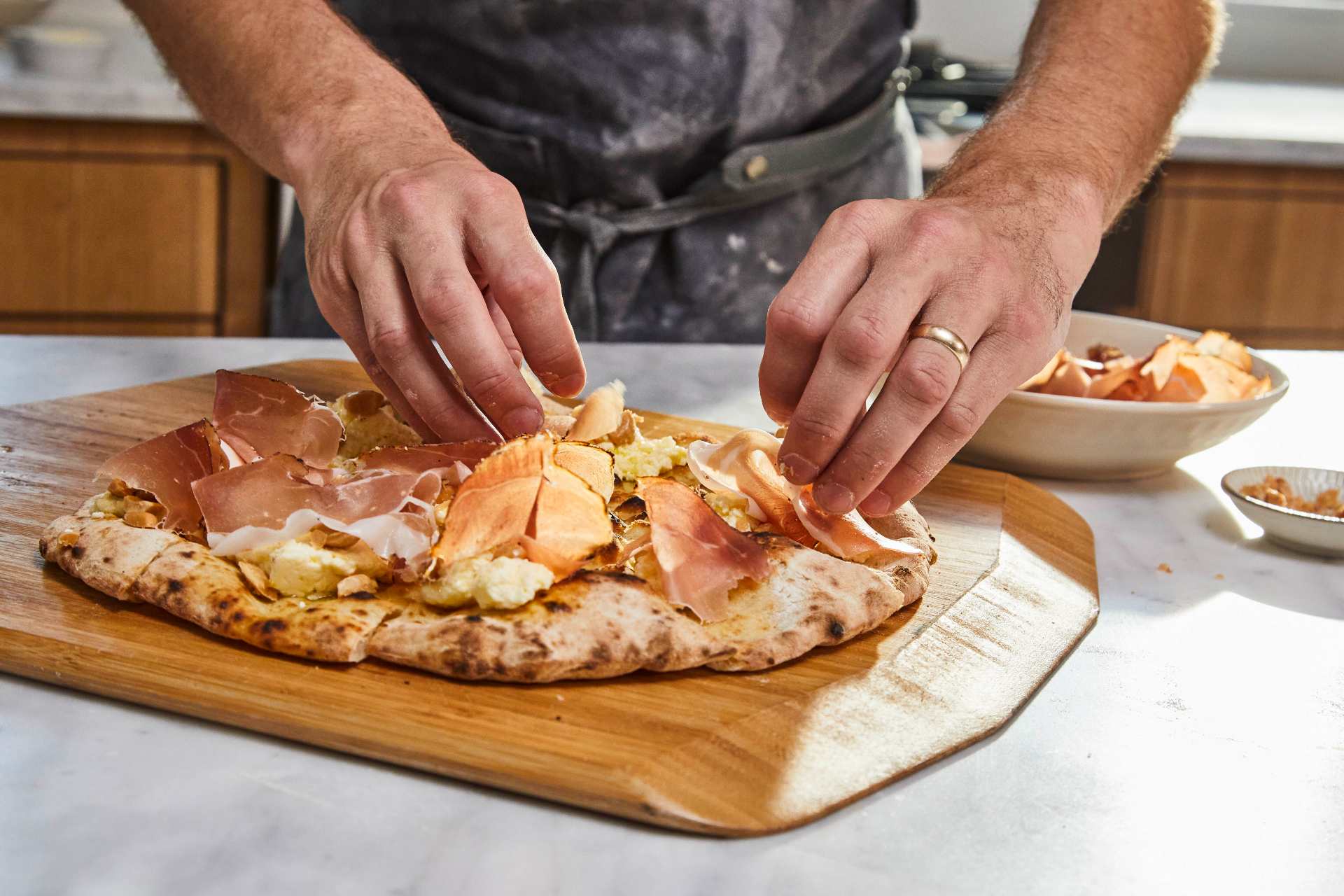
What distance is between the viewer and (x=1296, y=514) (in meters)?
1.10

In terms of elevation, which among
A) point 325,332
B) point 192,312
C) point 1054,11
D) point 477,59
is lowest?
point 192,312

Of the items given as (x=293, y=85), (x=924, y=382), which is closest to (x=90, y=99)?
(x=293, y=85)

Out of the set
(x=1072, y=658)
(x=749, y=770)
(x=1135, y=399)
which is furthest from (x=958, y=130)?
(x=749, y=770)

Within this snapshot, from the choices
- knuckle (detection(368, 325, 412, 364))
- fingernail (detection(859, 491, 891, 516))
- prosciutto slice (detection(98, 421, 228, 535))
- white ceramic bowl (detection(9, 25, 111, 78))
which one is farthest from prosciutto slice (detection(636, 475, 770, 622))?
white ceramic bowl (detection(9, 25, 111, 78))

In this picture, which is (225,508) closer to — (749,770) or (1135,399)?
(749,770)

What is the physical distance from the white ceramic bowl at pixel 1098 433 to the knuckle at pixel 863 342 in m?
0.40

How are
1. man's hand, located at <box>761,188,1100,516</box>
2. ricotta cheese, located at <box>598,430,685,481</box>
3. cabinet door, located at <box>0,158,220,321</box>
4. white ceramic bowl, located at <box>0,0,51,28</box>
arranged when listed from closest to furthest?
man's hand, located at <box>761,188,1100,516</box>
ricotta cheese, located at <box>598,430,685,481</box>
cabinet door, located at <box>0,158,220,321</box>
white ceramic bowl, located at <box>0,0,51,28</box>

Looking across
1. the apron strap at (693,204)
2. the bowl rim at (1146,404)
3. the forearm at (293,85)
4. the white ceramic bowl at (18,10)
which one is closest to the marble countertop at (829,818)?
the bowl rim at (1146,404)

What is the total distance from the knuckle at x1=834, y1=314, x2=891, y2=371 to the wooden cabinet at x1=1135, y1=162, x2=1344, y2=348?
7.76 feet

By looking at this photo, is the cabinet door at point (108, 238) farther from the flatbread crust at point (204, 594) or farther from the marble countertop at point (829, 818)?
the marble countertop at point (829, 818)

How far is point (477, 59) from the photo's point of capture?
1642 millimetres

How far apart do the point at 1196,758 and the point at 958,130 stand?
239 cm

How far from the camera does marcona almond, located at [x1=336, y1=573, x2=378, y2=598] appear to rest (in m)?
0.85

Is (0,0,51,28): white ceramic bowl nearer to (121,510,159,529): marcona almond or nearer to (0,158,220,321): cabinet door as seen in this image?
(0,158,220,321): cabinet door
